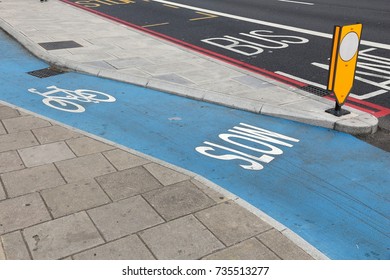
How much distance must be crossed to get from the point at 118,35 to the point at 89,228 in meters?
9.76

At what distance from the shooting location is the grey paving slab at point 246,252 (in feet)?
12.3

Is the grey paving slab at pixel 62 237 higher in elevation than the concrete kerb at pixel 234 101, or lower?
lower

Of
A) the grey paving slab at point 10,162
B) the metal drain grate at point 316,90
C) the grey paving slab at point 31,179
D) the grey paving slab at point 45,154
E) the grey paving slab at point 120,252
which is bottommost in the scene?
the grey paving slab at point 120,252

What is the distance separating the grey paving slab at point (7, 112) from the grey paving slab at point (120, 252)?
12.6 feet

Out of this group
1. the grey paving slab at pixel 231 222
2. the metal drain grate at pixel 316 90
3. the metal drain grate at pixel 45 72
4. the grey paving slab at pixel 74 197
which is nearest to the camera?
the grey paving slab at pixel 231 222

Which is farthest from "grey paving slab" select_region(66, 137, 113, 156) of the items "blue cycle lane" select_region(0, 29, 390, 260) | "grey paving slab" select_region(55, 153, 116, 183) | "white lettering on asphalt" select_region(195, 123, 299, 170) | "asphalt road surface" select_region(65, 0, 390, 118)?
"asphalt road surface" select_region(65, 0, 390, 118)

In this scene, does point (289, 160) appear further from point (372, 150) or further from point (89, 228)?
point (89, 228)

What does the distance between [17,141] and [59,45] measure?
6119mm

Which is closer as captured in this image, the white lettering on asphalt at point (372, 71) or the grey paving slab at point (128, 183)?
the grey paving slab at point (128, 183)

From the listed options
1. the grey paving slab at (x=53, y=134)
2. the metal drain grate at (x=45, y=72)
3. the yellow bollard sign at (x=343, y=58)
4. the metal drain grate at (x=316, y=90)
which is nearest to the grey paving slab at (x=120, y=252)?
the grey paving slab at (x=53, y=134)

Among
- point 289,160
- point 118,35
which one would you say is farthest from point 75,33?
point 289,160

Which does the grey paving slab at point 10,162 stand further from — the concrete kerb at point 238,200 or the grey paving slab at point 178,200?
the grey paving slab at point 178,200

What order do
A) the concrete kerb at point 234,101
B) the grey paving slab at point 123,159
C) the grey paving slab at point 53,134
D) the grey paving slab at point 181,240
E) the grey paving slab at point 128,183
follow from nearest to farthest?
the grey paving slab at point 181,240, the grey paving slab at point 128,183, the grey paving slab at point 123,159, the grey paving slab at point 53,134, the concrete kerb at point 234,101

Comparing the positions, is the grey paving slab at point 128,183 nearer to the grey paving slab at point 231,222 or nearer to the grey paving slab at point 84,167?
the grey paving slab at point 84,167
